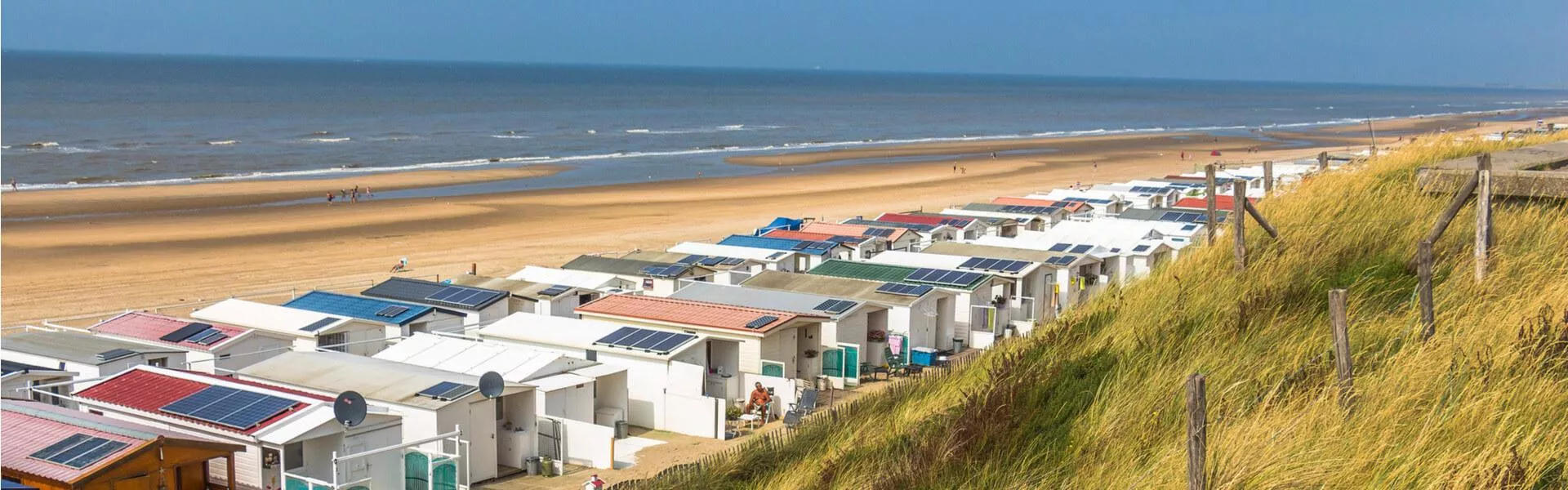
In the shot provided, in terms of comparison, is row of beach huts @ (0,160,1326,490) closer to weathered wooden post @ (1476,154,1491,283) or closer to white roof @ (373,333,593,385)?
white roof @ (373,333,593,385)

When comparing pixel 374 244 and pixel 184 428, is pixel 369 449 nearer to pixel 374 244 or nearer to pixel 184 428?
pixel 184 428

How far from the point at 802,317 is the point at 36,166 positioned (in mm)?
56675

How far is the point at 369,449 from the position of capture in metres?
13.9

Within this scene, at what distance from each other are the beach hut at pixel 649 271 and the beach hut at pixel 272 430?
447 inches

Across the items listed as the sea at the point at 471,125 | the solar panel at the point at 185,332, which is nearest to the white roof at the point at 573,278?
the solar panel at the point at 185,332

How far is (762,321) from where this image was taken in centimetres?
2006

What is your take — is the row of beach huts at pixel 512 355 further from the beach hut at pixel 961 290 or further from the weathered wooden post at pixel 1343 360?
the weathered wooden post at pixel 1343 360

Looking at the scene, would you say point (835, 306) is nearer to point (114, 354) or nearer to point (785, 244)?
point (785, 244)

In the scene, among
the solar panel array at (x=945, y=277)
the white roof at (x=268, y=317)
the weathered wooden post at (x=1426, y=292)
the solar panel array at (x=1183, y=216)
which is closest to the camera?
the weathered wooden post at (x=1426, y=292)

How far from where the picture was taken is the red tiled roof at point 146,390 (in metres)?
14.6

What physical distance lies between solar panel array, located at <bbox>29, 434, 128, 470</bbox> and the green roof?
47.6 feet

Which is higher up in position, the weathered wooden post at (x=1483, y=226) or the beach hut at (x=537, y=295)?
the weathered wooden post at (x=1483, y=226)

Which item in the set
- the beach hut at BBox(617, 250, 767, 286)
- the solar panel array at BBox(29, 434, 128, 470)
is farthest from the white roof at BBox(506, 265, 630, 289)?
the solar panel array at BBox(29, 434, 128, 470)

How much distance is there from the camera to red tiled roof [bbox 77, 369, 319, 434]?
14.6m
